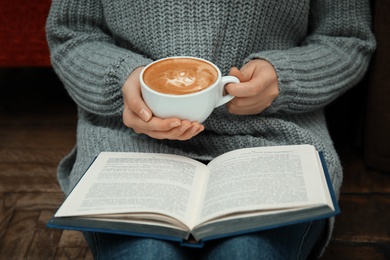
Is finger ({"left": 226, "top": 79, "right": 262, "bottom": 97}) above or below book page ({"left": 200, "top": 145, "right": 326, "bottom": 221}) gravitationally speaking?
above

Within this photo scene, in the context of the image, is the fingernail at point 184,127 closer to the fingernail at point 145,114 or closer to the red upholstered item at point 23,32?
the fingernail at point 145,114

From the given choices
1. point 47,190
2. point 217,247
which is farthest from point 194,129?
point 47,190

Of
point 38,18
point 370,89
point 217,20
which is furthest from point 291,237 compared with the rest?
point 38,18

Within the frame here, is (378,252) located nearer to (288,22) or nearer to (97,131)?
(288,22)

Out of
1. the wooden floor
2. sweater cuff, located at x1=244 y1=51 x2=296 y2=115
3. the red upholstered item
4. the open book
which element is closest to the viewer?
the open book

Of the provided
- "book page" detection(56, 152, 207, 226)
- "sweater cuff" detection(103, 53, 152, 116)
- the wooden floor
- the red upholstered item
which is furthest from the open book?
the red upholstered item

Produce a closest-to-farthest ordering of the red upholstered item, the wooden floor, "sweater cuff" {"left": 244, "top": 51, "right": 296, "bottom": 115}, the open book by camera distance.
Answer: the open book < "sweater cuff" {"left": 244, "top": 51, "right": 296, "bottom": 115} < the wooden floor < the red upholstered item

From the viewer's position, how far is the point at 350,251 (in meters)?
0.97

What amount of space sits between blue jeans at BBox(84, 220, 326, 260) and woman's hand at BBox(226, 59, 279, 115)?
7.1 inches

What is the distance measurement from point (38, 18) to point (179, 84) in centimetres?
70

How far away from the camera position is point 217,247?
0.62m

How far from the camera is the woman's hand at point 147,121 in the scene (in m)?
0.63

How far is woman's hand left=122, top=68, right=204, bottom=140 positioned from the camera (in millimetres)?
634

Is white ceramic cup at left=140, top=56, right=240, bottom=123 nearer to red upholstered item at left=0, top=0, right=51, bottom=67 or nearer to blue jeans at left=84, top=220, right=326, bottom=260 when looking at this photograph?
blue jeans at left=84, top=220, right=326, bottom=260
